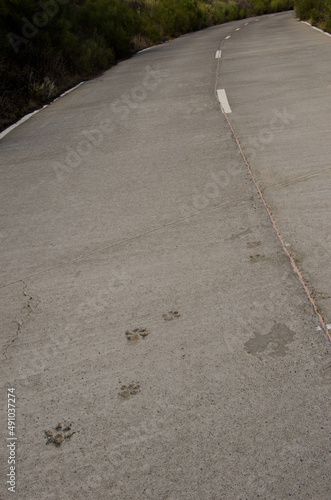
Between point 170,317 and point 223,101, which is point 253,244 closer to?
point 170,317

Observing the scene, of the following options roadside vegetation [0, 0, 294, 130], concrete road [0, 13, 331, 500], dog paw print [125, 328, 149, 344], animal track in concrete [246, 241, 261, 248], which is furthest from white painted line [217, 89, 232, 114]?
dog paw print [125, 328, 149, 344]

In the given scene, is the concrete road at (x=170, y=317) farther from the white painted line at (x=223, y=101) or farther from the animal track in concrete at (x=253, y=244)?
the white painted line at (x=223, y=101)

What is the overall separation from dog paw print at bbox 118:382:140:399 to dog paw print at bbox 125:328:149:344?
45cm

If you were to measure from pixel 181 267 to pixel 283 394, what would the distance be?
176cm

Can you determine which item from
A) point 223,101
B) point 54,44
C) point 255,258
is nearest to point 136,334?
point 255,258

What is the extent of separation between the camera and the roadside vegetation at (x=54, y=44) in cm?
1295

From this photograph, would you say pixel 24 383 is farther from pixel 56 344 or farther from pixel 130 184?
pixel 130 184

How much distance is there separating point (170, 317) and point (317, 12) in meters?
27.1

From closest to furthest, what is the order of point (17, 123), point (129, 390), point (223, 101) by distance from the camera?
1. point (129, 390)
2. point (223, 101)
3. point (17, 123)

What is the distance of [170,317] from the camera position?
3.74 metres

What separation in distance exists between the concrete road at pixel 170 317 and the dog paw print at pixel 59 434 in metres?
0.01

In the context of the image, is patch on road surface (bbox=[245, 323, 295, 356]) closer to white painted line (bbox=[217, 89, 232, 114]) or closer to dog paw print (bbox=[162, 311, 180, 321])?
dog paw print (bbox=[162, 311, 180, 321])

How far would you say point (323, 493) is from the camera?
2.29 m

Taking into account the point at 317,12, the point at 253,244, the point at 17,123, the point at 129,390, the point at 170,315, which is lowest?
the point at 317,12
